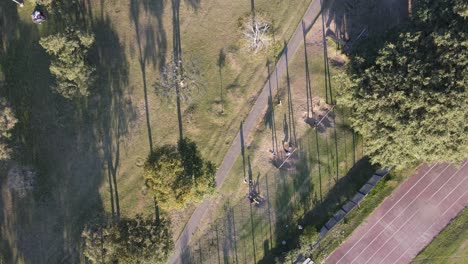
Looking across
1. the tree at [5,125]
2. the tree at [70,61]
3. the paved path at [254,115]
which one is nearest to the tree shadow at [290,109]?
the paved path at [254,115]

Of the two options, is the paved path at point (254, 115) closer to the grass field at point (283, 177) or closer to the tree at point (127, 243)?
the grass field at point (283, 177)

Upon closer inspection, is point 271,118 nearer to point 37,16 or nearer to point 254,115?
point 254,115

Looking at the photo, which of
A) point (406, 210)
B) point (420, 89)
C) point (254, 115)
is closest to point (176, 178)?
point (254, 115)

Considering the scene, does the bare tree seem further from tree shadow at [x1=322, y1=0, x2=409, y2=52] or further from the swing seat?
the swing seat

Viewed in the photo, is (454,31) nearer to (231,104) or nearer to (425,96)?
(425,96)

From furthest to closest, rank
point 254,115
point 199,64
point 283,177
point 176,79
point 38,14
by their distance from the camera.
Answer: point 283,177
point 254,115
point 199,64
point 176,79
point 38,14
